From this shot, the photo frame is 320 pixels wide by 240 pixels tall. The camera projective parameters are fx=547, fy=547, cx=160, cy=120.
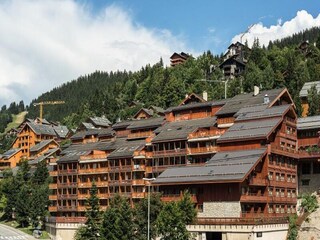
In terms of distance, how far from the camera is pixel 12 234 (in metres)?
114

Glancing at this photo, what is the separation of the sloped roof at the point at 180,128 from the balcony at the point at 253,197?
60.6 ft

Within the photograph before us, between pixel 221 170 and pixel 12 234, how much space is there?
55.1 metres

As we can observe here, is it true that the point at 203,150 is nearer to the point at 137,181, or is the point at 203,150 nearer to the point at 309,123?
the point at 137,181

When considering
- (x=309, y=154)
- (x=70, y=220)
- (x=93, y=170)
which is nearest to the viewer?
(x=309, y=154)

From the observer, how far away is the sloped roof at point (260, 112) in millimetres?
87500

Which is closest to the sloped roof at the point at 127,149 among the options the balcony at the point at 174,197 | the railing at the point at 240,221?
the balcony at the point at 174,197

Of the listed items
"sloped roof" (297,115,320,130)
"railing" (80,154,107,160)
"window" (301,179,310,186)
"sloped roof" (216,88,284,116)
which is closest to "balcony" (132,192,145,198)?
"railing" (80,154,107,160)

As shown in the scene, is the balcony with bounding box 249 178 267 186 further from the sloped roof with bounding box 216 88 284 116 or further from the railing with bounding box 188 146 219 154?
the sloped roof with bounding box 216 88 284 116

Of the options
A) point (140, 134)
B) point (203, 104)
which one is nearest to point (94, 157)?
point (140, 134)

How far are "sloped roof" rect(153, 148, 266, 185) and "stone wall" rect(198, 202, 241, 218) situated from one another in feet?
13.1

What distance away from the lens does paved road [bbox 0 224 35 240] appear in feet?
361

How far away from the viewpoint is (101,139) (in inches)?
5079

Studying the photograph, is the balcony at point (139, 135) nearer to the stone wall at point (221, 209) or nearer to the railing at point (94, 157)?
the railing at point (94, 157)

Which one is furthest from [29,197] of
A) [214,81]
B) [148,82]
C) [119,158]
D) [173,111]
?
[148,82]
